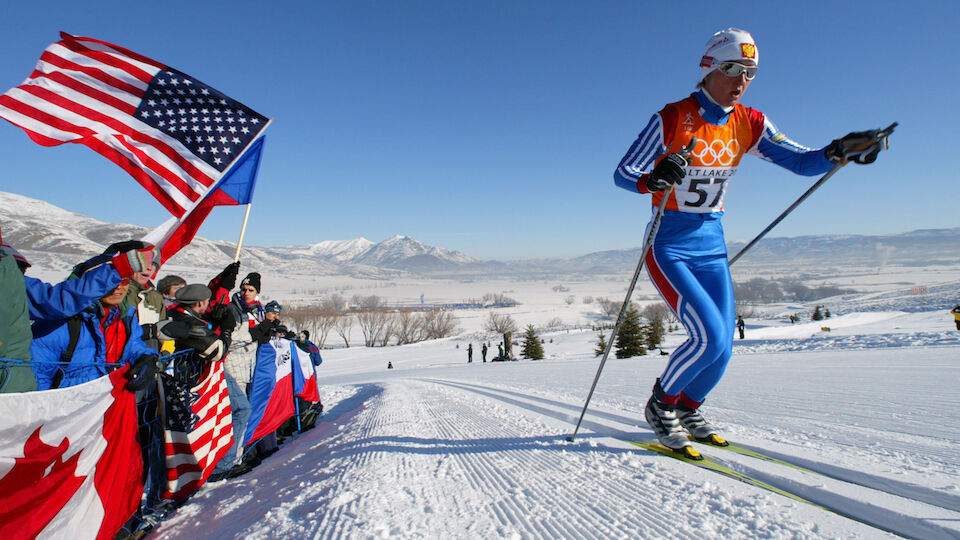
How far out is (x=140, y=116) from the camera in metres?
3.77

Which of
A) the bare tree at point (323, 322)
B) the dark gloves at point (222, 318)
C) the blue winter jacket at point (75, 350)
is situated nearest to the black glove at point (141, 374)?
the blue winter jacket at point (75, 350)

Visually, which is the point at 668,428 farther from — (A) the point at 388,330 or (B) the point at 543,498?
(A) the point at 388,330

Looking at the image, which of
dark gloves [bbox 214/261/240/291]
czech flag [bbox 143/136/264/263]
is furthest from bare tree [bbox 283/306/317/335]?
dark gloves [bbox 214/261/240/291]

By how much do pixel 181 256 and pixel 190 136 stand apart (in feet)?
620

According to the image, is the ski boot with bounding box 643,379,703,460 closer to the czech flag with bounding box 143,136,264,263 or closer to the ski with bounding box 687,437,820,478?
the ski with bounding box 687,437,820,478

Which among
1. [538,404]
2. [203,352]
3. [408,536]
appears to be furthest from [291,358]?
[408,536]

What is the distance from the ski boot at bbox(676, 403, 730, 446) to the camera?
7.61ft

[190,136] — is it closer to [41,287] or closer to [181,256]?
[41,287]

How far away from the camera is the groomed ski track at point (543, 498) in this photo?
53.0 inches

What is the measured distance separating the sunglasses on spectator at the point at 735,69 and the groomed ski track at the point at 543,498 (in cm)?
198

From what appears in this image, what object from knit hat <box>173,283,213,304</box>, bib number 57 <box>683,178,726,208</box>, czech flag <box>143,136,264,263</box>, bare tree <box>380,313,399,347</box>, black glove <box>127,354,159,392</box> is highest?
czech flag <box>143,136,264,263</box>

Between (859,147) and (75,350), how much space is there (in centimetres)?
455

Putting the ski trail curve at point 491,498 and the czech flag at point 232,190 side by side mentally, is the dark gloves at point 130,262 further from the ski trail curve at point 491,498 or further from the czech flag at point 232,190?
the czech flag at point 232,190

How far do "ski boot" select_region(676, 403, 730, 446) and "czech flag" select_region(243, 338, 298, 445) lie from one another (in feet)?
11.5
